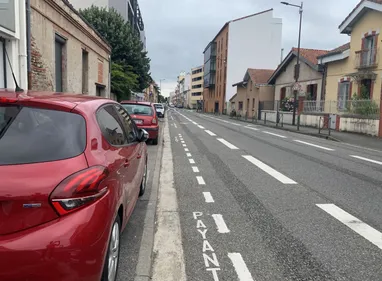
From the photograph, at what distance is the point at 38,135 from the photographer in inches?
105

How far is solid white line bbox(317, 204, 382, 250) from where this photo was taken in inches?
170

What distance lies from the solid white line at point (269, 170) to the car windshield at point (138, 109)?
14.7 feet

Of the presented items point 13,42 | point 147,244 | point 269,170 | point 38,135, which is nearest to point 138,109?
point 13,42

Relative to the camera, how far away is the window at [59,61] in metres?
13.4

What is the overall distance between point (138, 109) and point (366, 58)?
59.6 ft

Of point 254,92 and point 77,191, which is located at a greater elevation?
point 254,92

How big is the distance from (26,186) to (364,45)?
26.8 metres

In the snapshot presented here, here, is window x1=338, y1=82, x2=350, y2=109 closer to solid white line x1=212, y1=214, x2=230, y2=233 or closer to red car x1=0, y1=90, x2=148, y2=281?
solid white line x1=212, y1=214, x2=230, y2=233

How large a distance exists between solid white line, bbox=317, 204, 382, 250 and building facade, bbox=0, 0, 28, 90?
8113mm

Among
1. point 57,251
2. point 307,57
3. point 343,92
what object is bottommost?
point 57,251

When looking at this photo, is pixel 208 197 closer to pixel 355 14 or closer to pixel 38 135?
pixel 38 135

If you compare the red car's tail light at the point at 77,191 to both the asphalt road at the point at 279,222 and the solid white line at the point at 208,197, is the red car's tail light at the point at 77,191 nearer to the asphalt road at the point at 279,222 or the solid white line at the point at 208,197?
the asphalt road at the point at 279,222

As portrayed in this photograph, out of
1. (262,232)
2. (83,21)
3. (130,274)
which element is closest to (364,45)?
(83,21)

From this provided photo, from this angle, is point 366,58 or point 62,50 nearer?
point 62,50
